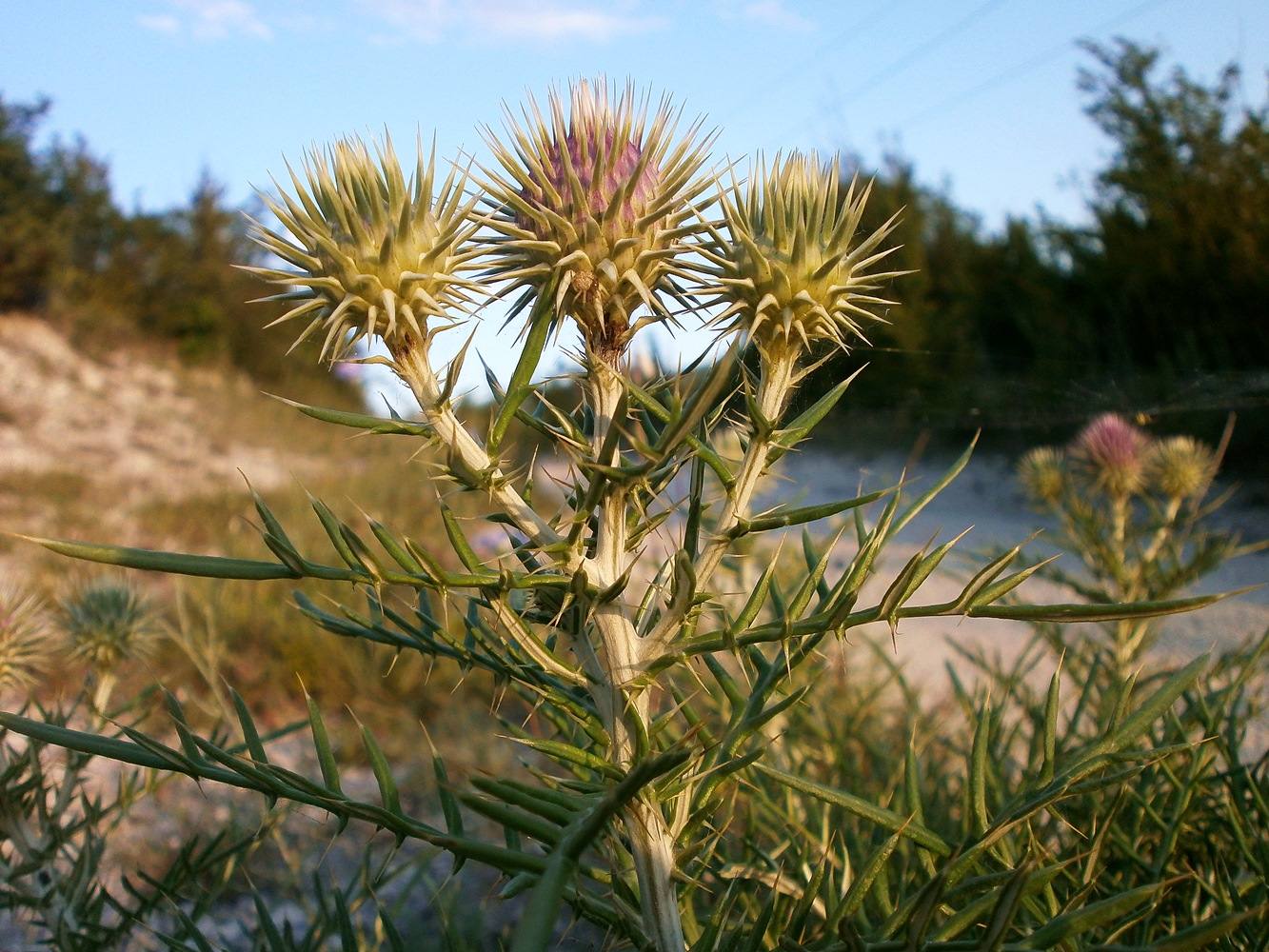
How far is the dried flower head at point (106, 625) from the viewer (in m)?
1.83

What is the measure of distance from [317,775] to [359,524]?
4.10m

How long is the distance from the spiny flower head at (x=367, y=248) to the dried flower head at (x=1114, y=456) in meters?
2.53

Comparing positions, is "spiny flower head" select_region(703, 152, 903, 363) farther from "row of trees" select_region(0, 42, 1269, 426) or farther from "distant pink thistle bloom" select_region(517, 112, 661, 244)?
"row of trees" select_region(0, 42, 1269, 426)

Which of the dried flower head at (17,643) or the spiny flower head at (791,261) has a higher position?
the spiny flower head at (791,261)

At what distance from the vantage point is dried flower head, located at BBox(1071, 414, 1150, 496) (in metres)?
2.73

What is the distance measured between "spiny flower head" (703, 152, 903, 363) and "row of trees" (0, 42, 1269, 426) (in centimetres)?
329

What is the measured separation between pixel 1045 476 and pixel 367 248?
2688mm

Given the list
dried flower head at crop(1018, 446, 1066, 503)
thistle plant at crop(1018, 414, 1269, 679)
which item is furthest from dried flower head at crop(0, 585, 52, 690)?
dried flower head at crop(1018, 446, 1066, 503)

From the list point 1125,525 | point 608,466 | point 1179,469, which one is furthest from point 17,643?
point 1179,469

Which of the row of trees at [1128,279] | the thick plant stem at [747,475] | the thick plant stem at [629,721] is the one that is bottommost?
the thick plant stem at [629,721]

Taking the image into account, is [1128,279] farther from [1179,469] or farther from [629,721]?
[629,721]

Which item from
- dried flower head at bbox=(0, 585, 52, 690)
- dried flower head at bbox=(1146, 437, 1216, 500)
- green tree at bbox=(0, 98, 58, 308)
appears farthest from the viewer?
green tree at bbox=(0, 98, 58, 308)

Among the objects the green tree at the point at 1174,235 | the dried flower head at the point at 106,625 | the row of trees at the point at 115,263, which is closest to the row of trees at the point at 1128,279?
the green tree at the point at 1174,235

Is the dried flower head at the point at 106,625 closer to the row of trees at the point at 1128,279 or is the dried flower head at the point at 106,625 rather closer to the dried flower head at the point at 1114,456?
the dried flower head at the point at 1114,456
